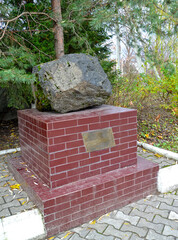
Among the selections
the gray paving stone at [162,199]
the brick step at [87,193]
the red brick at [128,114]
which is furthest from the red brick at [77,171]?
the gray paving stone at [162,199]

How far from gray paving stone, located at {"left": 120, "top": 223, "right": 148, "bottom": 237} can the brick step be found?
0.31 metres

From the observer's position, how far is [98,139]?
8.34 ft

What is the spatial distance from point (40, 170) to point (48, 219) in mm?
592

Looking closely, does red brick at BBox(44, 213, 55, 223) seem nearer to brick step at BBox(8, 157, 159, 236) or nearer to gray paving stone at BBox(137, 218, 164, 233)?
brick step at BBox(8, 157, 159, 236)

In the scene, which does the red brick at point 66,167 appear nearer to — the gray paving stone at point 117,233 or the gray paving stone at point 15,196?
the gray paving stone at point 15,196

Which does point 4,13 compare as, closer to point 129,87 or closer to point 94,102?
point 94,102

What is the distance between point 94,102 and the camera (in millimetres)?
2791

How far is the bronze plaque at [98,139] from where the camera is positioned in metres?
2.46

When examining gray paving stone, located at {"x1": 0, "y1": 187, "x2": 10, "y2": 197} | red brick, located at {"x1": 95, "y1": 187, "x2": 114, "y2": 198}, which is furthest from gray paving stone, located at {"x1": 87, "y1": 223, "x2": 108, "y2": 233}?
gray paving stone, located at {"x1": 0, "y1": 187, "x2": 10, "y2": 197}

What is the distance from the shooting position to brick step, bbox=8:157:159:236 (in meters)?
2.15

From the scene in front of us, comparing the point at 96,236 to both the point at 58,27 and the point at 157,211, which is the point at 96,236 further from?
the point at 58,27

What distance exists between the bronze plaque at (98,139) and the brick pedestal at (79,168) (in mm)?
39

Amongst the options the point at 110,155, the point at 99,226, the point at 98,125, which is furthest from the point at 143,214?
the point at 98,125

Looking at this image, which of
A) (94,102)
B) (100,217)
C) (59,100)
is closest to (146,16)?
(94,102)
